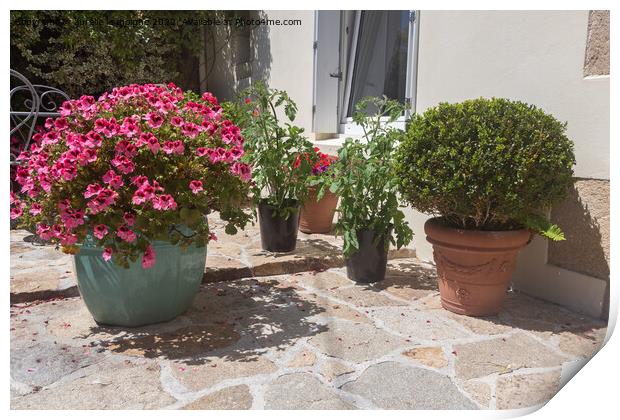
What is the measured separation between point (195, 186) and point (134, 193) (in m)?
0.27

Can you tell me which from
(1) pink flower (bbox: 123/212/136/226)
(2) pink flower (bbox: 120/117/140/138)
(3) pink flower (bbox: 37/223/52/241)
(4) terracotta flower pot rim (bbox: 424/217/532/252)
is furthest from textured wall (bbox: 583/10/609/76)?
(3) pink flower (bbox: 37/223/52/241)

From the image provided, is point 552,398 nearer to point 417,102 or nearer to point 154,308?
point 154,308

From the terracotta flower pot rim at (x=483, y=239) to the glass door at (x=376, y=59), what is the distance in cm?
207

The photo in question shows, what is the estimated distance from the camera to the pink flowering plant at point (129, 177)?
224 cm

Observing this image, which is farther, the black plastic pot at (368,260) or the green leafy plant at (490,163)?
the black plastic pot at (368,260)

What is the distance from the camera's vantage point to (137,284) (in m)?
2.55

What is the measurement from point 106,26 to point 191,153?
537 centimetres

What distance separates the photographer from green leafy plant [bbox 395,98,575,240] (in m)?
2.56

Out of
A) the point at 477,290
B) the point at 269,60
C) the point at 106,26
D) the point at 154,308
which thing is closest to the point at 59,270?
the point at 154,308

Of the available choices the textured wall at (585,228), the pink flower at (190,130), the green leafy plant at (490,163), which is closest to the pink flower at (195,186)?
the pink flower at (190,130)

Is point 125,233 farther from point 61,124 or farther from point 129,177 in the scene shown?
point 61,124

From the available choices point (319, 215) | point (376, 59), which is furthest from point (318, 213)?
point (376, 59)

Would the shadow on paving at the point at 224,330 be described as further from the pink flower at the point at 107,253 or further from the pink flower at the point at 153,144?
the pink flower at the point at 153,144

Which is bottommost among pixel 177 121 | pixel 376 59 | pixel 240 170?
pixel 240 170
